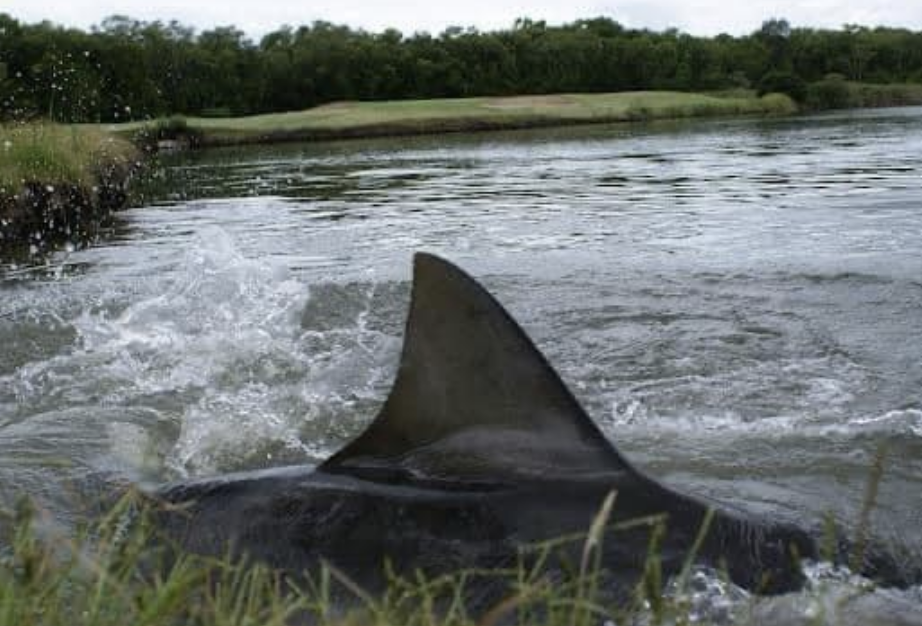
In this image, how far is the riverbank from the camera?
1191 cm

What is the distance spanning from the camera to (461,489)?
274 centimetres

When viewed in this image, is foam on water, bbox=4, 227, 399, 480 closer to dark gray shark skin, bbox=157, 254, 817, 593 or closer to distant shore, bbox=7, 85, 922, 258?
dark gray shark skin, bbox=157, 254, 817, 593

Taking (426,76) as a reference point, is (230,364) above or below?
below

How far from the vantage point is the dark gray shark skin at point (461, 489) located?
8.54 ft

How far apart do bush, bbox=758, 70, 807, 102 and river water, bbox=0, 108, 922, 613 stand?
55.7 metres

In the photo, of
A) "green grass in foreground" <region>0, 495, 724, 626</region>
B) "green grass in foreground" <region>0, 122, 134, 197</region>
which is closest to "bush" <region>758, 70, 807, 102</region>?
"green grass in foreground" <region>0, 122, 134, 197</region>

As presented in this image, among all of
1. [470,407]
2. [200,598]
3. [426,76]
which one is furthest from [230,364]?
[426,76]

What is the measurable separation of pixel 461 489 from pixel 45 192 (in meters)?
11.3

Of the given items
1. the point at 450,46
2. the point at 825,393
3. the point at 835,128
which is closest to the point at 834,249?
the point at 825,393

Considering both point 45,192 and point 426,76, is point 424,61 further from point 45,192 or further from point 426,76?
point 45,192

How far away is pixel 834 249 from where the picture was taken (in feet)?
30.1

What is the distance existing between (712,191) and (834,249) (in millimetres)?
5969

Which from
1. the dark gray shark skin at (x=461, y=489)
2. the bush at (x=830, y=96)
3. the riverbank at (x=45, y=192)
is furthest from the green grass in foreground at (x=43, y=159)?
the bush at (x=830, y=96)

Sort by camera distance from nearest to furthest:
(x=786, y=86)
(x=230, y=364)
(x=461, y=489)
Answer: (x=461, y=489), (x=230, y=364), (x=786, y=86)
